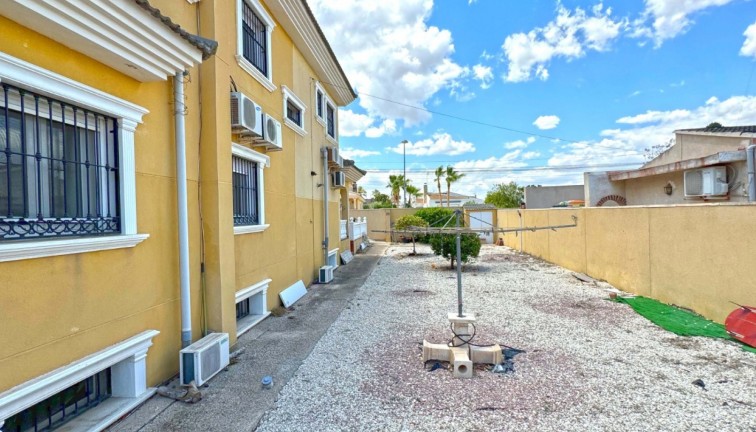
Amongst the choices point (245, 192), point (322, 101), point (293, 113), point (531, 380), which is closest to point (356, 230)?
point (322, 101)

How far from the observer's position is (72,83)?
283cm

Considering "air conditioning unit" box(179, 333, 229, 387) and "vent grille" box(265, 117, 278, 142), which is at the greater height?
"vent grille" box(265, 117, 278, 142)

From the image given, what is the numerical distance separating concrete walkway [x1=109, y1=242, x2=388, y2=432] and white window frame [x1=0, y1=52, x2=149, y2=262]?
1.65 m

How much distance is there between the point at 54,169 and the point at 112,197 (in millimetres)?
529

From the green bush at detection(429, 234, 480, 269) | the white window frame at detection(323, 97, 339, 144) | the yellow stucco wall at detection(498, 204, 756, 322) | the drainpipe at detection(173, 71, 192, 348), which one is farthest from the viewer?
the white window frame at detection(323, 97, 339, 144)

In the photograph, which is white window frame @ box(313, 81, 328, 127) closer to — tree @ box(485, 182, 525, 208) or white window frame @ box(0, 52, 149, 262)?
white window frame @ box(0, 52, 149, 262)

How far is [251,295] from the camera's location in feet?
20.2

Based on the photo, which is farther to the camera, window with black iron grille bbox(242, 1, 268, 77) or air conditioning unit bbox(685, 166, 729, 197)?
air conditioning unit bbox(685, 166, 729, 197)

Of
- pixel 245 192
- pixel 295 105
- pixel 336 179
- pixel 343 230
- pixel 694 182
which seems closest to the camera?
pixel 245 192

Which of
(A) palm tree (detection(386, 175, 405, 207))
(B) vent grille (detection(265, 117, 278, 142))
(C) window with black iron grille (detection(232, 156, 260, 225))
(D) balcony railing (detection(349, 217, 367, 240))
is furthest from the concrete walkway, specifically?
(A) palm tree (detection(386, 175, 405, 207))

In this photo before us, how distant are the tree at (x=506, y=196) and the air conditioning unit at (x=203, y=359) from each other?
120 ft

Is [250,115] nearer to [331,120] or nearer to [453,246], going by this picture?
[331,120]

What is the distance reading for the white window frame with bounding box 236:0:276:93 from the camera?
18.7ft

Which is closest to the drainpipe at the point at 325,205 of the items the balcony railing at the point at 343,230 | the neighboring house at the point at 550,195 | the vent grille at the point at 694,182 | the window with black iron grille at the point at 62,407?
the balcony railing at the point at 343,230
